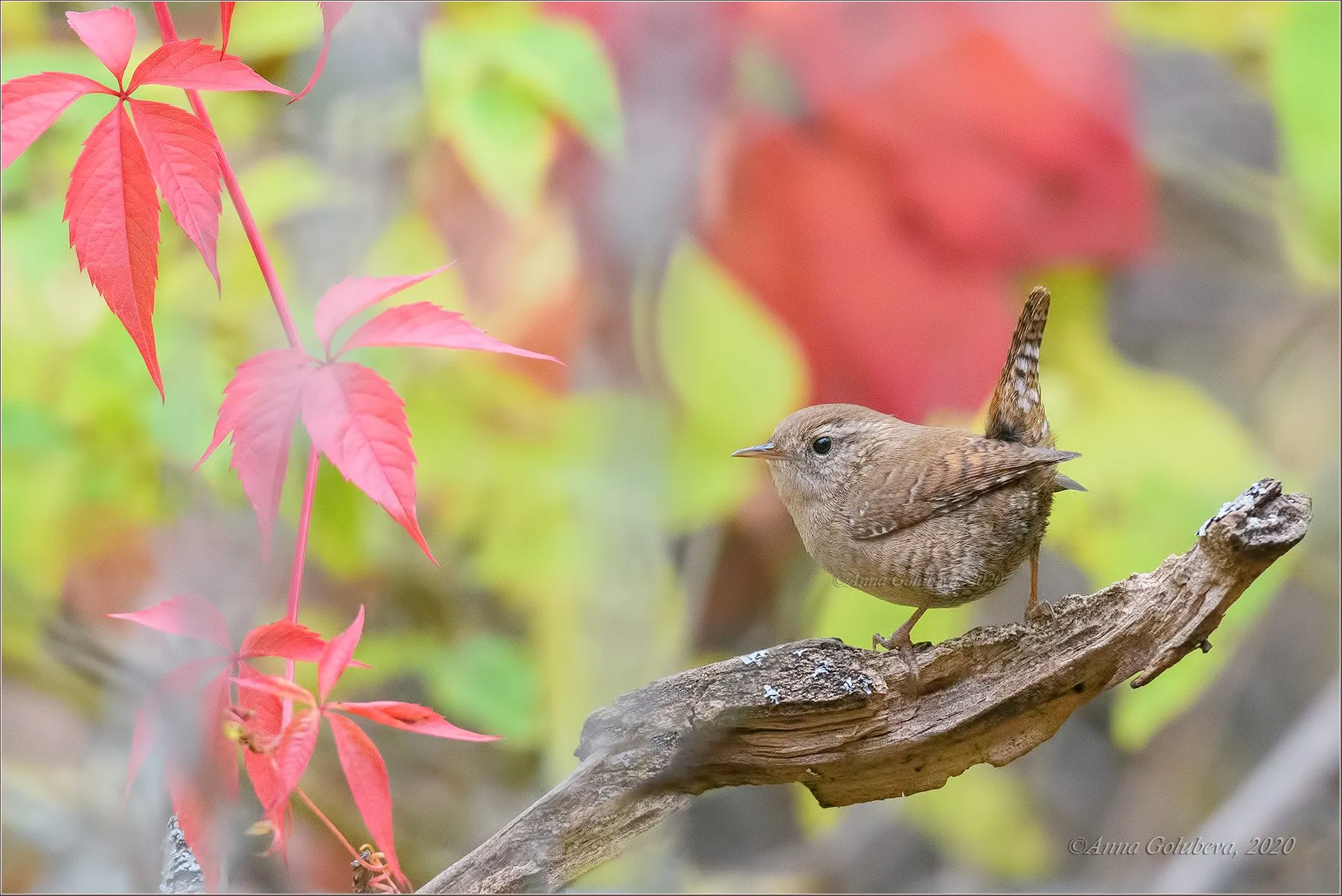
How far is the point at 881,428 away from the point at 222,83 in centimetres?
67

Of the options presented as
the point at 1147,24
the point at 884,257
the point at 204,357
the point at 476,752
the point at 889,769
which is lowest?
the point at 889,769

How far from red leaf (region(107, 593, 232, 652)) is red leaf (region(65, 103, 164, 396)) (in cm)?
13

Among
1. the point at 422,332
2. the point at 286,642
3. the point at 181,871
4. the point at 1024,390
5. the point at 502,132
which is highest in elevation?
the point at 502,132

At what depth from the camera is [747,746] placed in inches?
28.3

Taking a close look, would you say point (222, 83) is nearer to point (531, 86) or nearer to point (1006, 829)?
point (531, 86)

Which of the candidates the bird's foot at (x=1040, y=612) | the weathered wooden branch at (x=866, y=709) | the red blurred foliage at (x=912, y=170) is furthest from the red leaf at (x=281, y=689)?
the red blurred foliage at (x=912, y=170)

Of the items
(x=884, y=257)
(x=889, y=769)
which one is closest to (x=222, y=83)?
(x=889, y=769)

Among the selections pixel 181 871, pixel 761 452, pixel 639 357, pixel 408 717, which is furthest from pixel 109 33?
pixel 639 357

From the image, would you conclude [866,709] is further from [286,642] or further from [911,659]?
[286,642]

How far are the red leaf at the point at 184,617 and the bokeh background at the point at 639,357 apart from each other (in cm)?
65

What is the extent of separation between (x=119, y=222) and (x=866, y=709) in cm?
56

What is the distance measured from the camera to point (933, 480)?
34.9 inches

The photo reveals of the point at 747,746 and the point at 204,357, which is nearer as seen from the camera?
the point at 747,746

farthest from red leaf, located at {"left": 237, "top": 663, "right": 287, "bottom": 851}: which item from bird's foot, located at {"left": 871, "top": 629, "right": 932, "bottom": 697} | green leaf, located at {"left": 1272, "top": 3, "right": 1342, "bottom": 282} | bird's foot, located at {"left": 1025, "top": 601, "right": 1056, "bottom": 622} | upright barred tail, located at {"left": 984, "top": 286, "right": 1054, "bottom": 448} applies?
green leaf, located at {"left": 1272, "top": 3, "right": 1342, "bottom": 282}
